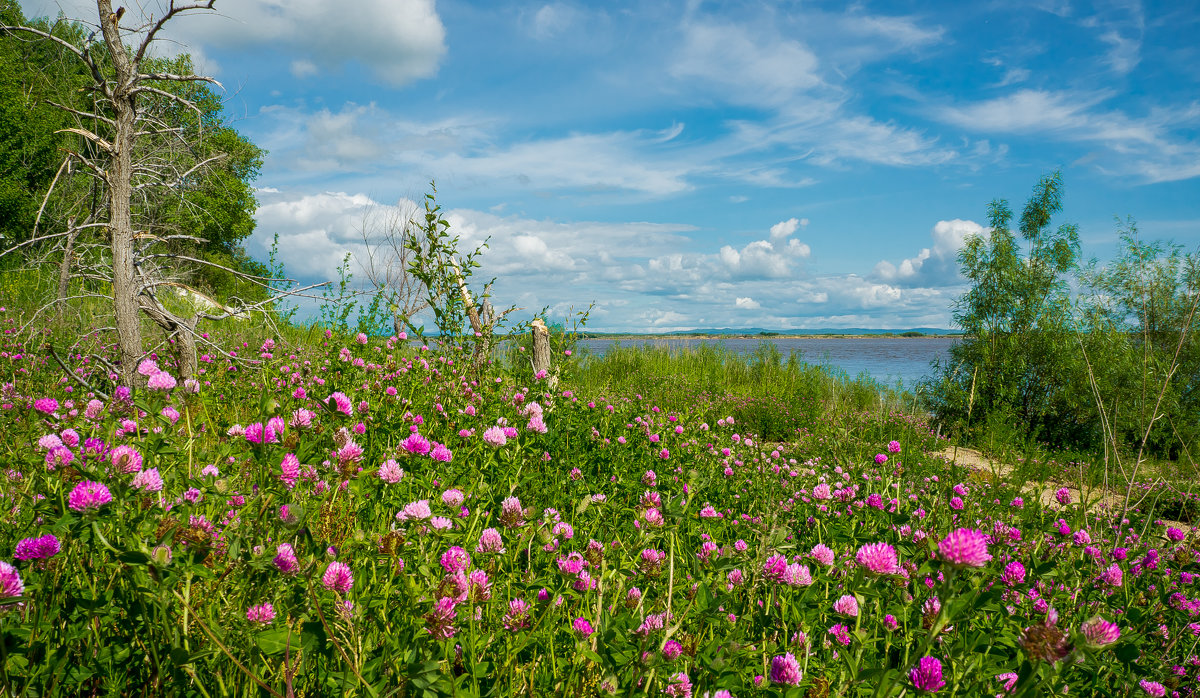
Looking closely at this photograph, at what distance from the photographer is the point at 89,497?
1.24 m

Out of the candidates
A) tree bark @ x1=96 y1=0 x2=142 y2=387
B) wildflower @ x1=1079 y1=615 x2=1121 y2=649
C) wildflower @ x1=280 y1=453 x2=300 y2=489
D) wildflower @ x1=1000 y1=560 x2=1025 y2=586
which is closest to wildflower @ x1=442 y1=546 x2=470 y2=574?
wildflower @ x1=280 y1=453 x2=300 y2=489

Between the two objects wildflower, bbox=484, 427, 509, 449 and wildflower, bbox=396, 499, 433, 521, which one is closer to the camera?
wildflower, bbox=396, 499, 433, 521

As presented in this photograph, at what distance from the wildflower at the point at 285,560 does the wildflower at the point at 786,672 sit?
3.42 feet

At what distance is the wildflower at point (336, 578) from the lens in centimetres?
129

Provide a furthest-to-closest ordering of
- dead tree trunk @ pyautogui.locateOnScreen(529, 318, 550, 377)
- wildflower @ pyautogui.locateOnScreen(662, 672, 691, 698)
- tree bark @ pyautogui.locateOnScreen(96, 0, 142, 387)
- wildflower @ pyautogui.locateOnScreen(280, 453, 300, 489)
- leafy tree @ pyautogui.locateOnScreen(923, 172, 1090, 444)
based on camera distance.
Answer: leafy tree @ pyautogui.locateOnScreen(923, 172, 1090, 444) < dead tree trunk @ pyautogui.locateOnScreen(529, 318, 550, 377) < tree bark @ pyautogui.locateOnScreen(96, 0, 142, 387) < wildflower @ pyautogui.locateOnScreen(280, 453, 300, 489) < wildflower @ pyautogui.locateOnScreen(662, 672, 691, 698)

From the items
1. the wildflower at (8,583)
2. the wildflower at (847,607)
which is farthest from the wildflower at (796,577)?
the wildflower at (8,583)

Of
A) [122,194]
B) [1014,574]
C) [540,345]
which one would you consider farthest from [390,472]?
[540,345]

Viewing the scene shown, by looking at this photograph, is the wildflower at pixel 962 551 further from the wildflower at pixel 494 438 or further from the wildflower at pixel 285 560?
the wildflower at pixel 494 438

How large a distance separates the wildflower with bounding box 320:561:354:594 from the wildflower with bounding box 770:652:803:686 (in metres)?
0.96

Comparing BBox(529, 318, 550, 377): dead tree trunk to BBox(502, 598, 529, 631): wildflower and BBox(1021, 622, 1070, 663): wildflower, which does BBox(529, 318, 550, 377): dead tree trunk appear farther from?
BBox(1021, 622, 1070, 663): wildflower

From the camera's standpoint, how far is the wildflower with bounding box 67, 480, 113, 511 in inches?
48.2

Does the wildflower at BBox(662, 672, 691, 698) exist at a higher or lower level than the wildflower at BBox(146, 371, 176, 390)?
lower

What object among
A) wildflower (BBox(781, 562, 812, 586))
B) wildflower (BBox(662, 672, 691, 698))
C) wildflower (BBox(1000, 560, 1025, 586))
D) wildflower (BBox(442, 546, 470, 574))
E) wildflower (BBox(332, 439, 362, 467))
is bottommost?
wildflower (BBox(662, 672, 691, 698))

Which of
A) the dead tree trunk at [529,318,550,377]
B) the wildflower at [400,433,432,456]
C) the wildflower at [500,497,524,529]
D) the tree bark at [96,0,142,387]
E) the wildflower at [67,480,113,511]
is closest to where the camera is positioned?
the wildflower at [67,480,113,511]
